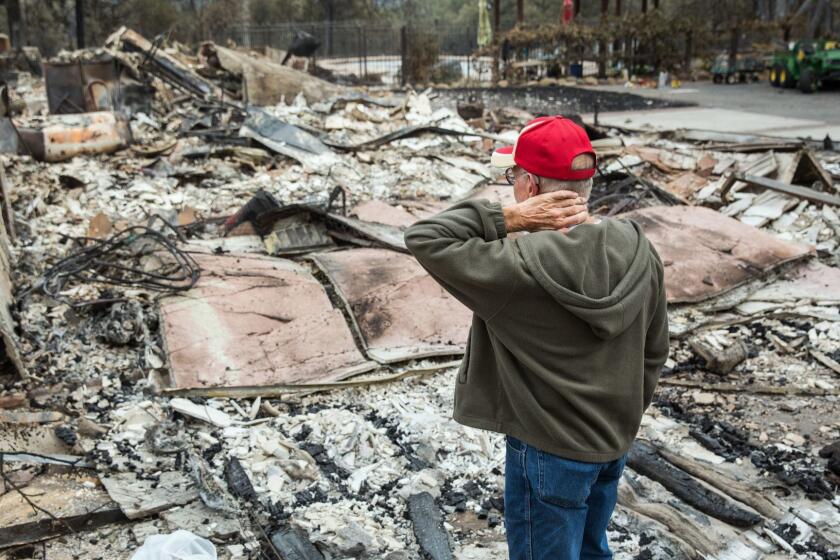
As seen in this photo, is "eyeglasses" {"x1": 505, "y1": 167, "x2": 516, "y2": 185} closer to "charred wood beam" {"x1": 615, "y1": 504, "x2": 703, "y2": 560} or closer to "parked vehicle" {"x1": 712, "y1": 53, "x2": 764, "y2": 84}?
"charred wood beam" {"x1": 615, "y1": 504, "x2": 703, "y2": 560}

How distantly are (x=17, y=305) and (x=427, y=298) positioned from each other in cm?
297

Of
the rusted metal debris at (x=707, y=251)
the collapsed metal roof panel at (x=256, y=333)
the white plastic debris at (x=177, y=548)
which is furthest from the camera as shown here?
the rusted metal debris at (x=707, y=251)

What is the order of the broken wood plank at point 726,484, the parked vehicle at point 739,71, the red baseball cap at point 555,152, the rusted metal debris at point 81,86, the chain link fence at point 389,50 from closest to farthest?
the red baseball cap at point 555,152, the broken wood plank at point 726,484, the rusted metal debris at point 81,86, the parked vehicle at point 739,71, the chain link fence at point 389,50

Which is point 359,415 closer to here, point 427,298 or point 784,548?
point 427,298

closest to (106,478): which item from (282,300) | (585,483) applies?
(282,300)

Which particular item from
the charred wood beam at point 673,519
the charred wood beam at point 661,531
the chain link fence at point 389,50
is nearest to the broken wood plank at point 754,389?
the charred wood beam at point 673,519

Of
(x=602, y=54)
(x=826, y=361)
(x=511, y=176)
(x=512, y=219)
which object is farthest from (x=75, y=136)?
(x=602, y=54)

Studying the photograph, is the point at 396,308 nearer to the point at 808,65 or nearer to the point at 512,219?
the point at 512,219

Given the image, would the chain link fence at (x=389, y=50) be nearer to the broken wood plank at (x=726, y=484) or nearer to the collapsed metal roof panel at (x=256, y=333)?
the collapsed metal roof panel at (x=256, y=333)

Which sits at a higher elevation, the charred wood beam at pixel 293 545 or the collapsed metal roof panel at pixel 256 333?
the collapsed metal roof panel at pixel 256 333

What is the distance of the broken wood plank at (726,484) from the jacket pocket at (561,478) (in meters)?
1.69

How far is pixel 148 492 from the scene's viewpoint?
3381 millimetres

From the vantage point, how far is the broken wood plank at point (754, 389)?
15.1 ft

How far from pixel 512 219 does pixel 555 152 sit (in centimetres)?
21
